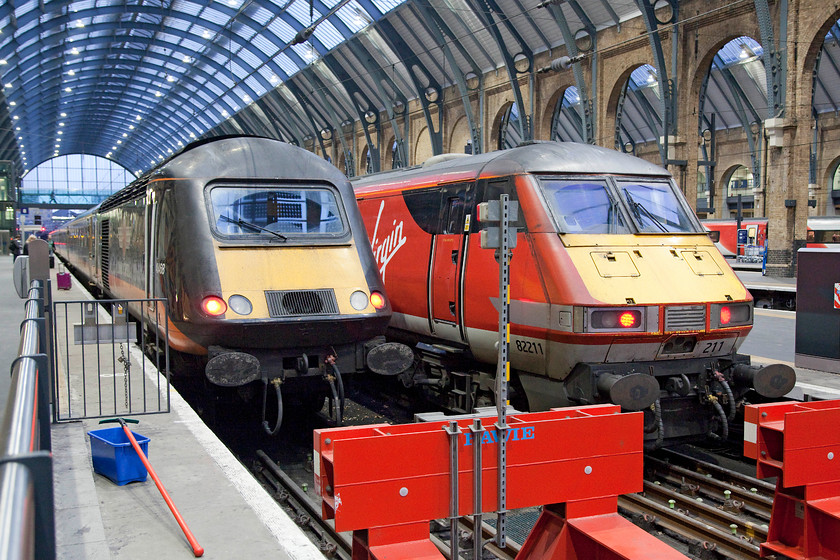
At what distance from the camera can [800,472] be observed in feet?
18.9

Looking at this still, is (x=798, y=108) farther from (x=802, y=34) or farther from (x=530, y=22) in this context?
(x=530, y=22)

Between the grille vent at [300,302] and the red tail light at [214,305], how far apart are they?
0.45m

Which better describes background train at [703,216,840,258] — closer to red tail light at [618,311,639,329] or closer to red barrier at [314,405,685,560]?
red tail light at [618,311,639,329]

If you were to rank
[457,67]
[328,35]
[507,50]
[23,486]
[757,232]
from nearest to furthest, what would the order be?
[23,486], [507,50], [457,67], [328,35], [757,232]

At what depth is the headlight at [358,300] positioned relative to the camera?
8.02 m

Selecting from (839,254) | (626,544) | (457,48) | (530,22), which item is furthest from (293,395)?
(457,48)

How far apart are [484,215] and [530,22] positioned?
2555 cm

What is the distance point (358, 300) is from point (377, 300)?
0.74 feet

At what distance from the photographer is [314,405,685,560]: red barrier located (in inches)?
189

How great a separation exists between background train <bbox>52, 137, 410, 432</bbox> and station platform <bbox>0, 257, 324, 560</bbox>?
122 centimetres

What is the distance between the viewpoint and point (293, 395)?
9.07 m

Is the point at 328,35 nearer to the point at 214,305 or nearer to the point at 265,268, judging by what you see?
the point at 265,268

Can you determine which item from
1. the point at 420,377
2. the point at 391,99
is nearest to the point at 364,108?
the point at 391,99

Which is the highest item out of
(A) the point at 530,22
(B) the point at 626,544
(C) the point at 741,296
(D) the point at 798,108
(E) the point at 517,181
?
(A) the point at 530,22
